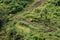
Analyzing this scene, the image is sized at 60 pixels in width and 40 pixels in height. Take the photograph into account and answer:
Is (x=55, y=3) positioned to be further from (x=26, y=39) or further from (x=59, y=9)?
(x=26, y=39)

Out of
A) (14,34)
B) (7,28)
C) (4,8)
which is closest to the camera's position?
(14,34)

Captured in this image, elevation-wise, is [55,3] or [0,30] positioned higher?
[55,3]

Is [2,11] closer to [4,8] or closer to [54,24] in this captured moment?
[4,8]

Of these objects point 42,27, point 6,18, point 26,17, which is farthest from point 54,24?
point 6,18

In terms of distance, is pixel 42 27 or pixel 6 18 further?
pixel 6 18

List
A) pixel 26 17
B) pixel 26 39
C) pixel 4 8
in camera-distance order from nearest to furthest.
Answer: pixel 26 39
pixel 26 17
pixel 4 8

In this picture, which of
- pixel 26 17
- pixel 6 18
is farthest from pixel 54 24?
pixel 6 18
